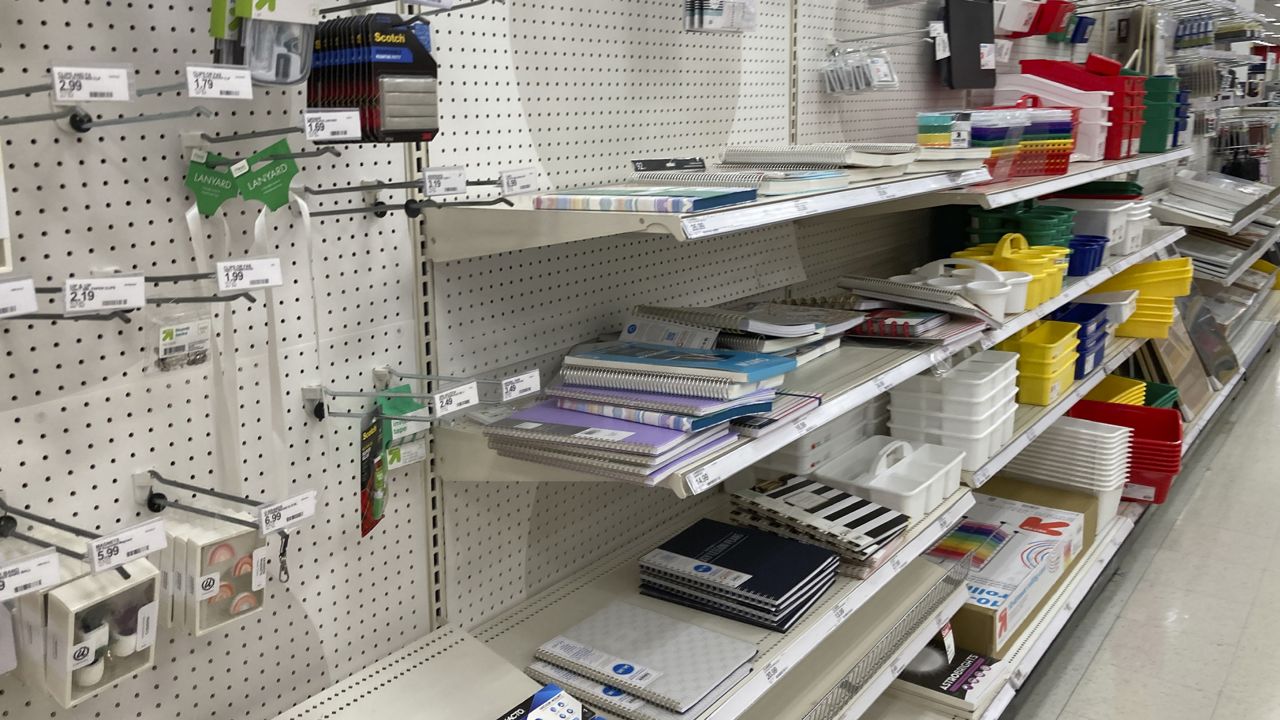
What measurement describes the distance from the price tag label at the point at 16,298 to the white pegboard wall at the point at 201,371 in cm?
22

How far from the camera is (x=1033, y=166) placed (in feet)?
10.5

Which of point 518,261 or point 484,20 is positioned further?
point 518,261

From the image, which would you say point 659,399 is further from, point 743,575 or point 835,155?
point 835,155

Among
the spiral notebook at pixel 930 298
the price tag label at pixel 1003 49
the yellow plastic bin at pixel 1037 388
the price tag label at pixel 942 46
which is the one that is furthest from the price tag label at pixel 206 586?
the price tag label at pixel 1003 49

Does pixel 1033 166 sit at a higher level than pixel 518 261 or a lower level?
higher

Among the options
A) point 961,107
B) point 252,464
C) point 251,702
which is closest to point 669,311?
point 252,464

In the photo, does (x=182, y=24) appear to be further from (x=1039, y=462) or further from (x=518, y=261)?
(x=1039, y=462)

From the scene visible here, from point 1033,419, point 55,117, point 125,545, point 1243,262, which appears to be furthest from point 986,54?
point 1243,262

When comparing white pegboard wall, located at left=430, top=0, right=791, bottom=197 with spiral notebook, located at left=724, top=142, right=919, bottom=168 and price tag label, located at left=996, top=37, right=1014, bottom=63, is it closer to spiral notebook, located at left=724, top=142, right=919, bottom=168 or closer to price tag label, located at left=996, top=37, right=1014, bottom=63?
spiral notebook, located at left=724, top=142, right=919, bottom=168

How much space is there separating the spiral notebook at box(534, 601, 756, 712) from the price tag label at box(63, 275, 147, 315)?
3.34 ft

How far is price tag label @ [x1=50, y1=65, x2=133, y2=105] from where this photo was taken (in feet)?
3.35

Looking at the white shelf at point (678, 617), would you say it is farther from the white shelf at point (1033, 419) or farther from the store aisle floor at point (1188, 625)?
the store aisle floor at point (1188, 625)

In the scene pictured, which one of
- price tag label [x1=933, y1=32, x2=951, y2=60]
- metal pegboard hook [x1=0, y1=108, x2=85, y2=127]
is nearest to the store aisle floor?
price tag label [x1=933, y1=32, x2=951, y2=60]

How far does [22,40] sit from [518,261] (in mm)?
930
